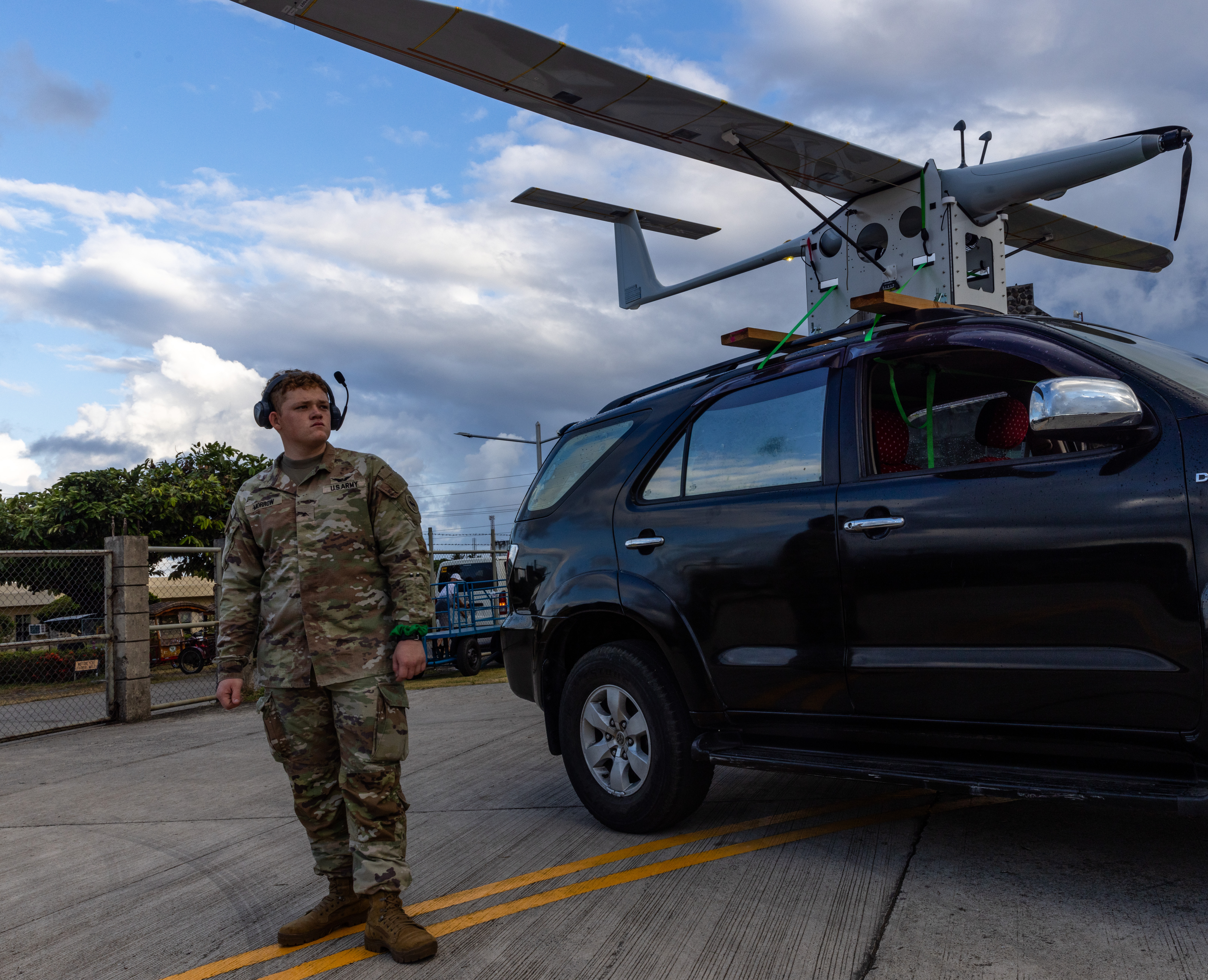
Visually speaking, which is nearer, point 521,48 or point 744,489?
point 744,489

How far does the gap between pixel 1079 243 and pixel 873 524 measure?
14.5 m

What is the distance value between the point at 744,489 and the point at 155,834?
3650mm

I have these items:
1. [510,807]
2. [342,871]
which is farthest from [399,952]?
[510,807]

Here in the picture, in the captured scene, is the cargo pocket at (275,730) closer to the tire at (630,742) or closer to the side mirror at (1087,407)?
the tire at (630,742)

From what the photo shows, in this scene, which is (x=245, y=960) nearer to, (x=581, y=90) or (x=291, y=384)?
(x=291, y=384)

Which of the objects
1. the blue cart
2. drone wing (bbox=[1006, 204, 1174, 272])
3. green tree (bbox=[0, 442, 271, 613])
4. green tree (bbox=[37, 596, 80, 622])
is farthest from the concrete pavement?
green tree (bbox=[0, 442, 271, 613])

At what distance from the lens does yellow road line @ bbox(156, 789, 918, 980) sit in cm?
325

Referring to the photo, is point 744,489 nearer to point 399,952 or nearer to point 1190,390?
point 1190,390

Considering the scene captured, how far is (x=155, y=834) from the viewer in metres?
5.14

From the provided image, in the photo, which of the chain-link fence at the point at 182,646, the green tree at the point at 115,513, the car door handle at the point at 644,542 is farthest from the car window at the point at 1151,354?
the green tree at the point at 115,513

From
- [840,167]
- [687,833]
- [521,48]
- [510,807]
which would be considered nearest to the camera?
[687,833]

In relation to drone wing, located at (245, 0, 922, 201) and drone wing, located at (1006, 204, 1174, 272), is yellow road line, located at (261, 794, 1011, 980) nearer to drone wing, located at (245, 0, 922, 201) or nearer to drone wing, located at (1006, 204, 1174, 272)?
drone wing, located at (245, 0, 922, 201)

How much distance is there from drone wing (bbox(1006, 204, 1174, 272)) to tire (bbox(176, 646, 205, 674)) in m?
15.6

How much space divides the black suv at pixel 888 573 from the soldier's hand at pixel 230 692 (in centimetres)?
155
